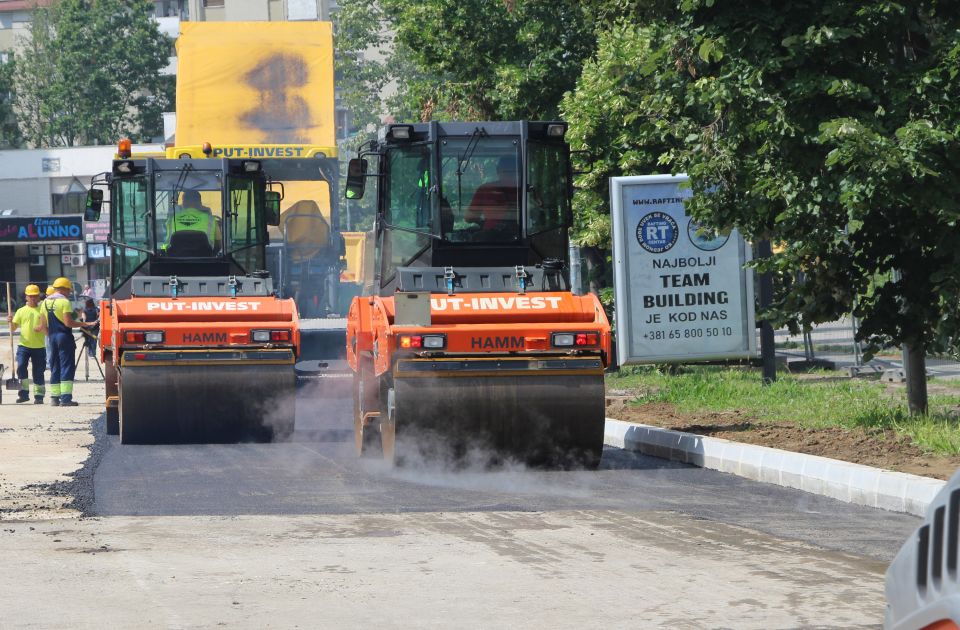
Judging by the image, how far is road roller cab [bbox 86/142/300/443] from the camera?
47.4 ft

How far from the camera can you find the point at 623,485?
37.6ft

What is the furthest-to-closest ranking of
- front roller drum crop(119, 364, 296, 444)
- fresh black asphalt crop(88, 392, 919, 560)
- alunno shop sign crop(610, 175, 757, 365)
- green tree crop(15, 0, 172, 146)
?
1. green tree crop(15, 0, 172, 146)
2. alunno shop sign crop(610, 175, 757, 365)
3. front roller drum crop(119, 364, 296, 444)
4. fresh black asphalt crop(88, 392, 919, 560)

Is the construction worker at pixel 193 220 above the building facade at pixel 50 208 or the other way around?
the other way around

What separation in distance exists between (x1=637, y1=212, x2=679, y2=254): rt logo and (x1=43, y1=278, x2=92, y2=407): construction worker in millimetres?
8713

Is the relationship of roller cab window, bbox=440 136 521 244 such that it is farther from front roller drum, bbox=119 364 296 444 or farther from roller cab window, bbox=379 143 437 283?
front roller drum, bbox=119 364 296 444

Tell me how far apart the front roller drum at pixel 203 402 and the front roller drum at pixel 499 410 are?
10.1 ft

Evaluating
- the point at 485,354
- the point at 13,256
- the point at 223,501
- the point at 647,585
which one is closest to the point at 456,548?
the point at 647,585

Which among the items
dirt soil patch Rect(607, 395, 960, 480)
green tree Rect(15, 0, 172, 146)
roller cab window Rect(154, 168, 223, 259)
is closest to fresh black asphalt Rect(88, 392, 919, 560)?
dirt soil patch Rect(607, 395, 960, 480)

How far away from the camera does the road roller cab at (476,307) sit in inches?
468

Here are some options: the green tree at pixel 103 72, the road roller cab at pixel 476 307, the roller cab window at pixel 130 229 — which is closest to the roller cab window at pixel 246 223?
the roller cab window at pixel 130 229

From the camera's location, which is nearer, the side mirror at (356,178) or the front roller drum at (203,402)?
the side mirror at (356,178)

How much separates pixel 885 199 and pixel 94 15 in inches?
2741

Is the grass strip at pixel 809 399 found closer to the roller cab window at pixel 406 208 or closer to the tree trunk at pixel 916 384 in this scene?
the tree trunk at pixel 916 384

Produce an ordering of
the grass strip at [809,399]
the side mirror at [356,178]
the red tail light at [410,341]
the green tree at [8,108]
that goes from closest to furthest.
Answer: the red tail light at [410,341], the grass strip at [809,399], the side mirror at [356,178], the green tree at [8,108]
